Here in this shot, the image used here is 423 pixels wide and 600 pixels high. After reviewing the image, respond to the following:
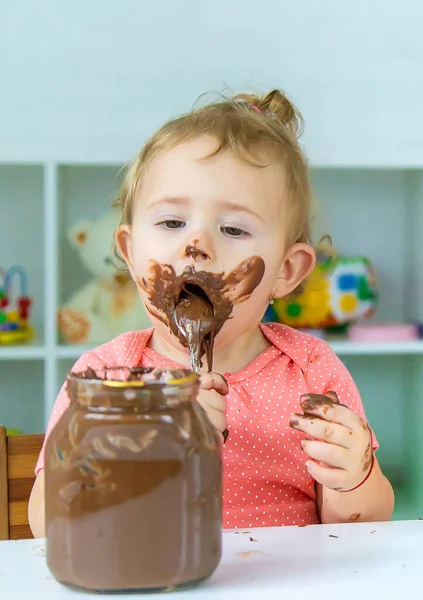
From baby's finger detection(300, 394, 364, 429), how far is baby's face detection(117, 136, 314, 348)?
1.02 feet

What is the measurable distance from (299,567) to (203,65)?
232 centimetres

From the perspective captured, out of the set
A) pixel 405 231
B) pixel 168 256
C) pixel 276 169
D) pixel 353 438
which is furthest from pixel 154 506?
pixel 405 231

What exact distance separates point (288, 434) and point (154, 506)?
0.60 m

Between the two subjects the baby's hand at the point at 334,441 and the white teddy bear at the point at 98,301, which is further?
the white teddy bear at the point at 98,301

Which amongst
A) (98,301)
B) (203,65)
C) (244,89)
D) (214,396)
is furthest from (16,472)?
(203,65)

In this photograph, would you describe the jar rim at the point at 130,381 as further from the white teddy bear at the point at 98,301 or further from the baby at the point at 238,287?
the white teddy bear at the point at 98,301

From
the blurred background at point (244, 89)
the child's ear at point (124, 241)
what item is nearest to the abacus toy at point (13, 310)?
the blurred background at point (244, 89)

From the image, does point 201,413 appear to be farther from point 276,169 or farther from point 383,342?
point 383,342

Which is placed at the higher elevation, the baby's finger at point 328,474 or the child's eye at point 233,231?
the child's eye at point 233,231

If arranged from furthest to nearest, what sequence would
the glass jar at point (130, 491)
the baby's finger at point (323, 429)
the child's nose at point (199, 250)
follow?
the child's nose at point (199, 250) → the baby's finger at point (323, 429) → the glass jar at point (130, 491)

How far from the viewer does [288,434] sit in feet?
3.66

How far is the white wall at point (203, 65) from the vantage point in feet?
8.56

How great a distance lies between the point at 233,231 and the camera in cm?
104

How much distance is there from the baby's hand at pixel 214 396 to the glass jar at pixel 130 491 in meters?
0.20
